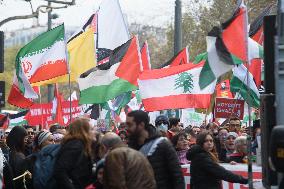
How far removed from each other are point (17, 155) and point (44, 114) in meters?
14.1

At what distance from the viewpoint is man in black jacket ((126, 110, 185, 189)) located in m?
8.66

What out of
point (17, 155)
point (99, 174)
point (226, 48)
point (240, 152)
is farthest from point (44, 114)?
point (99, 174)

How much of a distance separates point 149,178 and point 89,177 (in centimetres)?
194

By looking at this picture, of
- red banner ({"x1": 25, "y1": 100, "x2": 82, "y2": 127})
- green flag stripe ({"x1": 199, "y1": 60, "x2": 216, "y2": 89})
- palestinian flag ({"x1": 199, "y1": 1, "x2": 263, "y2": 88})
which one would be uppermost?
palestinian flag ({"x1": 199, "y1": 1, "x2": 263, "y2": 88})

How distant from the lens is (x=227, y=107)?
63.1ft

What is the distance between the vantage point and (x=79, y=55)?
19.0 metres

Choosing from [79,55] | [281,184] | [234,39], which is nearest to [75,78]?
[79,55]

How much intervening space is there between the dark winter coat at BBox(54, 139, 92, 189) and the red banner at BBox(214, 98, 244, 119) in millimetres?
9859

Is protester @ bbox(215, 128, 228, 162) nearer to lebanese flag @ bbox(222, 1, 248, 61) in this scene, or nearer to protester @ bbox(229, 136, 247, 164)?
protester @ bbox(229, 136, 247, 164)

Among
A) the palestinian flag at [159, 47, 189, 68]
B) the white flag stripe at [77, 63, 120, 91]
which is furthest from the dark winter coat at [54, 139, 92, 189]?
the palestinian flag at [159, 47, 189, 68]

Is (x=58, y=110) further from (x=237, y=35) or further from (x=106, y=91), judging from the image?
(x=237, y=35)

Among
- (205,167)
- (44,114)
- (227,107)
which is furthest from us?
(44,114)

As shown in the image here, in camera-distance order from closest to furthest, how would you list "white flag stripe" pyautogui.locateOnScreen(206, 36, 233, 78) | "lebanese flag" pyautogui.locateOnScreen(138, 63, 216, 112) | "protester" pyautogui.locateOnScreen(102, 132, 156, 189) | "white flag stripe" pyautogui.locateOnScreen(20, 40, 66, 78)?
"protester" pyautogui.locateOnScreen(102, 132, 156, 189)
"white flag stripe" pyautogui.locateOnScreen(206, 36, 233, 78)
"lebanese flag" pyautogui.locateOnScreen(138, 63, 216, 112)
"white flag stripe" pyautogui.locateOnScreen(20, 40, 66, 78)

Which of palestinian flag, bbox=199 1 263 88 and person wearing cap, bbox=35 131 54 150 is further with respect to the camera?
person wearing cap, bbox=35 131 54 150
